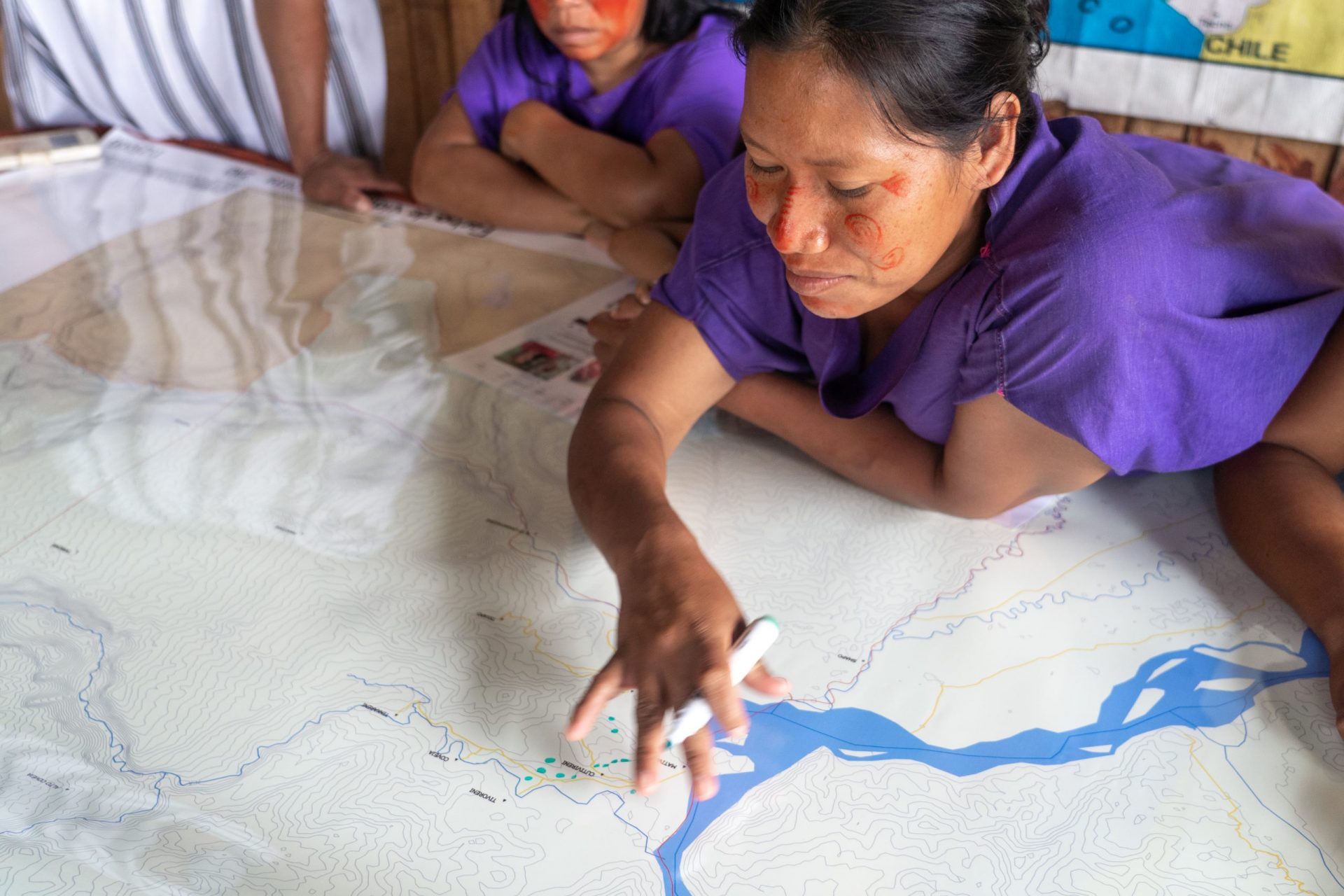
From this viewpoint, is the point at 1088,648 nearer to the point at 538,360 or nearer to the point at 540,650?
the point at 540,650

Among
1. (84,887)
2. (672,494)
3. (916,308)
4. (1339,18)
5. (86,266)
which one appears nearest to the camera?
(84,887)

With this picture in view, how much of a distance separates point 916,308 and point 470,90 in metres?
0.88

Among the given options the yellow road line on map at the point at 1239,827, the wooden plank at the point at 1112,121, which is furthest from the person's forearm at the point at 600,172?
the yellow road line on map at the point at 1239,827

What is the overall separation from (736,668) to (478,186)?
3.22 ft

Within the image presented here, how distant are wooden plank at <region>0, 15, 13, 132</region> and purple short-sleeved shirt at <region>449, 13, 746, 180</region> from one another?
2.91 feet

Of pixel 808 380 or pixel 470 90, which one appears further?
pixel 470 90

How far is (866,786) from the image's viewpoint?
715 millimetres

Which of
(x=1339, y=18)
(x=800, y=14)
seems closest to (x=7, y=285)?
(x=800, y=14)

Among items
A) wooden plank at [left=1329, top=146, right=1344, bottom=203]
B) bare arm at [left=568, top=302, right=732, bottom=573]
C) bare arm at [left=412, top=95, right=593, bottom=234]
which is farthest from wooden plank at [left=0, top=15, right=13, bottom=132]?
wooden plank at [left=1329, top=146, right=1344, bottom=203]

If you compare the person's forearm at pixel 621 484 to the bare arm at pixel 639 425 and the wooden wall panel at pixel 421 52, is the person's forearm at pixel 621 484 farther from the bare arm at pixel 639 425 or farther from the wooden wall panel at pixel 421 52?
the wooden wall panel at pixel 421 52

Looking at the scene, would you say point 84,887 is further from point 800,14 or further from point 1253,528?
point 1253,528

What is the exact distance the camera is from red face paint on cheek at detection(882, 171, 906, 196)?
0.70 metres

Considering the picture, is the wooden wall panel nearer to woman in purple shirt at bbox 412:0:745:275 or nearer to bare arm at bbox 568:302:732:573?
woman in purple shirt at bbox 412:0:745:275

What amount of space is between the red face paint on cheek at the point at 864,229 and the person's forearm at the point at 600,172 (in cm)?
62
